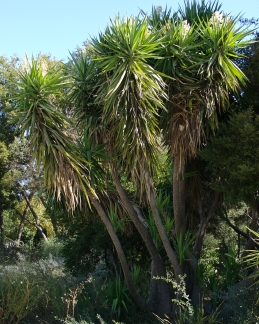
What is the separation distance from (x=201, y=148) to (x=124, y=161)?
5.39ft

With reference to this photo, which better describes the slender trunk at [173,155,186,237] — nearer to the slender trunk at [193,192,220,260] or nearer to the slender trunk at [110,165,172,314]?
the slender trunk at [110,165,172,314]

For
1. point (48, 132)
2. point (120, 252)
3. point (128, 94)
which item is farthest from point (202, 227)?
point (48, 132)

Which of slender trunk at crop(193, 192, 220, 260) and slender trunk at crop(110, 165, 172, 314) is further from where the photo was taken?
slender trunk at crop(193, 192, 220, 260)

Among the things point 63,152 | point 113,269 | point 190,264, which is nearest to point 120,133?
point 63,152

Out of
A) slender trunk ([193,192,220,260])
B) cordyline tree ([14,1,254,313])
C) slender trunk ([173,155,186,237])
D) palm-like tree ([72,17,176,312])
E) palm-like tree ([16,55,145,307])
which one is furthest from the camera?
slender trunk ([193,192,220,260])

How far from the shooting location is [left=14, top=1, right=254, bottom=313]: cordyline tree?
25.6ft

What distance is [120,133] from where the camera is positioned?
8.05m

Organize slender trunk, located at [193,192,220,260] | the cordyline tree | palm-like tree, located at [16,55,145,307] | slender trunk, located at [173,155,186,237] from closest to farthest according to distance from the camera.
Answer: the cordyline tree < palm-like tree, located at [16,55,145,307] < slender trunk, located at [173,155,186,237] < slender trunk, located at [193,192,220,260]

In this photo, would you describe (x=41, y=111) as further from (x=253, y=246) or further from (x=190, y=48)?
(x=253, y=246)

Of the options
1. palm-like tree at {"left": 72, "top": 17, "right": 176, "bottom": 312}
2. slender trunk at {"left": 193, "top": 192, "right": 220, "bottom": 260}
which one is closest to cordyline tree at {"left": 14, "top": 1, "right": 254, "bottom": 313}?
palm-like tree at {"left": 72, "top": 17, "right": 176, "bottom": 312}

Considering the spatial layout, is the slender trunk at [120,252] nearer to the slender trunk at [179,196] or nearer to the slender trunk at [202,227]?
the slender trunk at [179,196]

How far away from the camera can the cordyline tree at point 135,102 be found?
25.6 feet

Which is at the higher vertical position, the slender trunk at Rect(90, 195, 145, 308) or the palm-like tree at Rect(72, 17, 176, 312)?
the palm-like tree at Rect(72, 17, 176, 312)

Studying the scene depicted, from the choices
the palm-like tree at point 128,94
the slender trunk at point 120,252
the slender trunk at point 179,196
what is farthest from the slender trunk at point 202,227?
the palm-like tree at point 128,94
